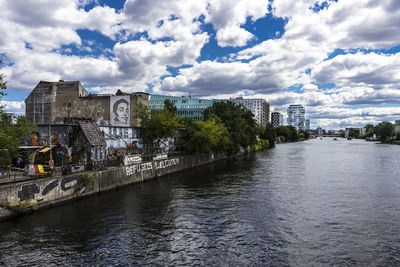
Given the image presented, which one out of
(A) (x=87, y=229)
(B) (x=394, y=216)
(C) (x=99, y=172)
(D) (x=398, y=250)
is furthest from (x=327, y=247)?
(C) (x=99, y=172)

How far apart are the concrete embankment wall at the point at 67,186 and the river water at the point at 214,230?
974 millimetres

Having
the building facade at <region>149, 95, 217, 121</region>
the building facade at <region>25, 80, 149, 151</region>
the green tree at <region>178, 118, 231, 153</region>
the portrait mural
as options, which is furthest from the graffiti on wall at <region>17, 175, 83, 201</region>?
the building facade at <region>149, 95, 217, 121</region>

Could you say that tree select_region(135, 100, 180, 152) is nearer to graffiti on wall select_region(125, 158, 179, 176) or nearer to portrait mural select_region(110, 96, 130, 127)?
graffiti on wall select_region(125, 158, 179, 176)

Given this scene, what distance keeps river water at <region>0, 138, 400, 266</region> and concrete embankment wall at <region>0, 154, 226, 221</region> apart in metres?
0.97

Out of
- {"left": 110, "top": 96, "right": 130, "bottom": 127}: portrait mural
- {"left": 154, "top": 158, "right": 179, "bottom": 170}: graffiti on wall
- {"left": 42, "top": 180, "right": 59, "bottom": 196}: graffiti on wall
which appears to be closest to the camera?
{"left": 42, "top": 180, "right": 59, "bottom": 196}: graffiti on wall

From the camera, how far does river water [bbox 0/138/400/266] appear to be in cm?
1577

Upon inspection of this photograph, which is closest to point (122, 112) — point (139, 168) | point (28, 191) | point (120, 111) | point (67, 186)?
point (120, 111)

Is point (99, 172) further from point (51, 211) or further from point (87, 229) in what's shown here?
point (87, 229)

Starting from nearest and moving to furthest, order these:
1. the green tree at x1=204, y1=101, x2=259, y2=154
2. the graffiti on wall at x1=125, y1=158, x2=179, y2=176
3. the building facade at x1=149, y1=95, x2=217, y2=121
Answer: the graffiti on wall at x1=125, y1=158, x2=179, y2=176
the green tree at x1=204, y1=101, x2=259, y2=154
the building facade at x1=149, y1=95, x2=217, y2=121

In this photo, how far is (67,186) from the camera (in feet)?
87.0

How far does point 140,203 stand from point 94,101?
3512 cm

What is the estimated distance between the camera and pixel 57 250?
649 inches

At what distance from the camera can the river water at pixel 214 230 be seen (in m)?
15.8

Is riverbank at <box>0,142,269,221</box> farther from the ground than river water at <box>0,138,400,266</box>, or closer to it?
farther from the ground
